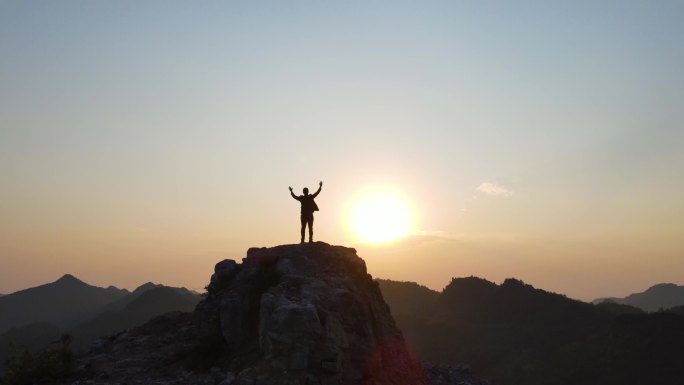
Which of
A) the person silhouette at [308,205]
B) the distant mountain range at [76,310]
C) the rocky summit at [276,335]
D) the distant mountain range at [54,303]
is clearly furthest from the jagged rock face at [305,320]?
the distant mountain range at [54,303]

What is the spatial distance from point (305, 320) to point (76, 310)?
14997cm

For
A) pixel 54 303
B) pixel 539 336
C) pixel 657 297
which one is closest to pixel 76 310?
→ pixel 54 303

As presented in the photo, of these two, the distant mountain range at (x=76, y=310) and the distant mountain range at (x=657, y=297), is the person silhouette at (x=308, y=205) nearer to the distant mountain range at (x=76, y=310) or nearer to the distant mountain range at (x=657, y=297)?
the distant mountain range at (x=76, y=310)

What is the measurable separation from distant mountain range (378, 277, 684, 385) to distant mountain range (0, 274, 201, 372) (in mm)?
43531

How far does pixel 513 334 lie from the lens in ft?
219

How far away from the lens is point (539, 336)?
63.8 metres

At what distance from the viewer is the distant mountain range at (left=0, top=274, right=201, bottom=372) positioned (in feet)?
268

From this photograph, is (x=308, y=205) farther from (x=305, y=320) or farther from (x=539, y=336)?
(x=539, y=336)

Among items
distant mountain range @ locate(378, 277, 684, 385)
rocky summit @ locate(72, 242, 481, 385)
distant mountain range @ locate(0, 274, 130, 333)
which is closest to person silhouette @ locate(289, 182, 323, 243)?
rocky summit @ locate(72, 242, 481, 385)

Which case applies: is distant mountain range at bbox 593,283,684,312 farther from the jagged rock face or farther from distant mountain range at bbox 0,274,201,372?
the jagged rock face

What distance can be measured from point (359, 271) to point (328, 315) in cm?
445

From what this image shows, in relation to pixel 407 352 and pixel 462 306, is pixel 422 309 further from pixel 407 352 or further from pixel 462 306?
pixel 407 352

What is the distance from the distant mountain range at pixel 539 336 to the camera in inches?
1893

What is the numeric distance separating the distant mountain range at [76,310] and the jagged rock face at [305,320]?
5407cm
